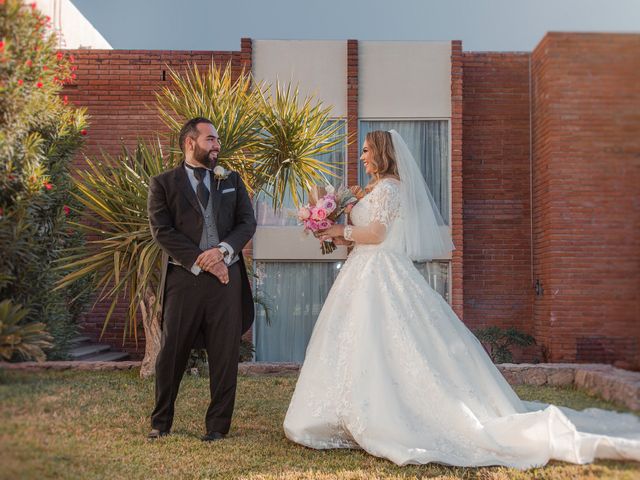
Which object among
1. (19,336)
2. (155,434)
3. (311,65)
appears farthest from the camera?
(311,65)

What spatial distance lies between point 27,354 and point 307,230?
9.52 ft

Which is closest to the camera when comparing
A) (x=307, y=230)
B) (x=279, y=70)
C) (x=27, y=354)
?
(x=27, y=354)

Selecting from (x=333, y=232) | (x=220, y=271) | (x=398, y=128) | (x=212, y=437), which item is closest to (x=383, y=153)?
(x=333, y=232)

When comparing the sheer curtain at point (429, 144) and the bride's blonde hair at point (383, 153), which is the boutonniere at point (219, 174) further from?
the sheer curtain at point (429, 144)

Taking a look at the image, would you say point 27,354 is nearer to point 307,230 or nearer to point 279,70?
point 307,230

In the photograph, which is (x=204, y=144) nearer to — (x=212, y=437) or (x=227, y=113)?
(x=212, y=437)

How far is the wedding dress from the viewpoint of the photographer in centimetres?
362

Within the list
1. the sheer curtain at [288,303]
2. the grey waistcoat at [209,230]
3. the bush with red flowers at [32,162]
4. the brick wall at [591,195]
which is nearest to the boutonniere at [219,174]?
the grey waistcoat at [209,230]

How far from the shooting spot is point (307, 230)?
4.75m

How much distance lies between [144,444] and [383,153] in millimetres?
2453

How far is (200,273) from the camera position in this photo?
4062 millimetres

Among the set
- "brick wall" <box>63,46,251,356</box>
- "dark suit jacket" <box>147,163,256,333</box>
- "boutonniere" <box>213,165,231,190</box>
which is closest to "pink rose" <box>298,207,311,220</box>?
"dark suit jacket" <box>147,163,256,333</box>

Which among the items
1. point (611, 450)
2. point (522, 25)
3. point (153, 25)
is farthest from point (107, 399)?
point (522, 25)

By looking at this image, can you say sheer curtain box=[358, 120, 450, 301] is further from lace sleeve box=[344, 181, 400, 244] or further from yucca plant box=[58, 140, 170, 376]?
lace sleeve box=[344, 181, 400, 244]
